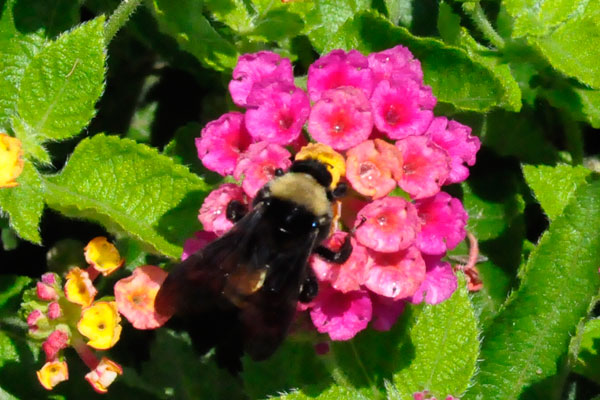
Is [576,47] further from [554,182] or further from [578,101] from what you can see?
[554,182]

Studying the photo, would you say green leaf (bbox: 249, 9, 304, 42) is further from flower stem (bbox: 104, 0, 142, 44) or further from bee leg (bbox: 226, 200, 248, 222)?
bee leg (bbox: 226, 200, 248, 222)

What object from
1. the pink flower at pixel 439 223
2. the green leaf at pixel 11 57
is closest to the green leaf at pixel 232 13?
the green leaf at pixel 11 57

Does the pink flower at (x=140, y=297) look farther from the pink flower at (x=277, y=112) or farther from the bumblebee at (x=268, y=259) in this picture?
the pink flower at (x=277, y=112)

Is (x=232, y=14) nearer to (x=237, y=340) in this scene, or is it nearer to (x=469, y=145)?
(x=469, y=145)

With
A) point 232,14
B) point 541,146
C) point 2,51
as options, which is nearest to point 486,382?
point 541,146

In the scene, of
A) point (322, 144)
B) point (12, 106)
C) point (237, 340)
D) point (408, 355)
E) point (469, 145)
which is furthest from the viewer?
point (237, 340)

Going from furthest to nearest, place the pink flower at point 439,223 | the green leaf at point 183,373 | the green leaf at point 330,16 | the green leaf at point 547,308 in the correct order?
the green leaf at point 183,373 → the green leaf at point 330,16 → the green leaf at point 547,308 → the pink flower at point 439,223
